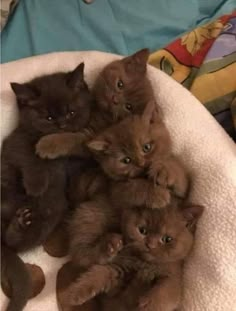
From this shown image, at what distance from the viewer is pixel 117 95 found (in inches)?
54.8

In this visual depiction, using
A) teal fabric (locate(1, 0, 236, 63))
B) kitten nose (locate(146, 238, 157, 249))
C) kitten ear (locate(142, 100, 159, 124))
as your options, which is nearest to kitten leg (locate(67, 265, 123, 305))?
kitten nose (locate(146, 238, 157, 249))

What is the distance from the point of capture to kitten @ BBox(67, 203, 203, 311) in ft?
3.80

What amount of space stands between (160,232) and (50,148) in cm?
34

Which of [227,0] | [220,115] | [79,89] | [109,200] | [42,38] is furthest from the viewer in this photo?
[227,0]

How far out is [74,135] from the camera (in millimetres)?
1338

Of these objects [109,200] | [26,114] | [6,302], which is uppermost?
[26,114]

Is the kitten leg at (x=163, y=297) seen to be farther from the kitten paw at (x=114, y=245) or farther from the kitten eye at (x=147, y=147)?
the kitten eye at (x=147, y=147)

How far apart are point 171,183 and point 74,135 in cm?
28

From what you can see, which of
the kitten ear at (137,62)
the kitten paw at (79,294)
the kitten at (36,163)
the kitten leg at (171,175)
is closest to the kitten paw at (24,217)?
the kitten at (36,163)

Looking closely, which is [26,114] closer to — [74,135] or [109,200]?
[74,135]

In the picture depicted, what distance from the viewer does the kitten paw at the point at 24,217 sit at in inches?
50.4

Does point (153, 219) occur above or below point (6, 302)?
above

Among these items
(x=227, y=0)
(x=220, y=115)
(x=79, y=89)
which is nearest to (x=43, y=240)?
(x=79, y=89)

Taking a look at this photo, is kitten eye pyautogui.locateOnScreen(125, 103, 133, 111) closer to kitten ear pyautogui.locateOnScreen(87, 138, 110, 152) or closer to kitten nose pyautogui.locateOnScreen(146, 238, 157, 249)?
kitten ear pyautogui.locateOnScreen(87, 138, 110, 152)
